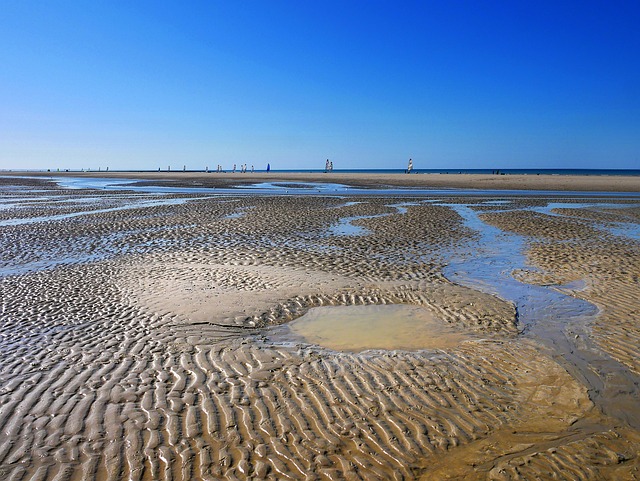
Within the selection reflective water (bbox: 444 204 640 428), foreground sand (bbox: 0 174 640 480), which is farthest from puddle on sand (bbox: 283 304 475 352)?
reflective water (bbox: 444 204 640 428)

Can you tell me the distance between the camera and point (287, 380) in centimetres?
585

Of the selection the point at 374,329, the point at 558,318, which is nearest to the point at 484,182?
the point at 558,318

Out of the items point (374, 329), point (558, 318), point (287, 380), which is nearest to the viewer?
point (287, 380)

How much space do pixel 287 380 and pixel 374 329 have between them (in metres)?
2.44

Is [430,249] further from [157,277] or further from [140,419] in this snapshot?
[140,419]

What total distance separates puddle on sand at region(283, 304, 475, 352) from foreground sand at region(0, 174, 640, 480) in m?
0.26

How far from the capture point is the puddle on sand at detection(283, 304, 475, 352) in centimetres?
714

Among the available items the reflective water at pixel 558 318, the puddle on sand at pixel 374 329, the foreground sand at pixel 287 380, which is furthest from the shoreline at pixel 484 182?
the puddle on sand at pixel 374 329

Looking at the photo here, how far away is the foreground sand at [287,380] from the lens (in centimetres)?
428

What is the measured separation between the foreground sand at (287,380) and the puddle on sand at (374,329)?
0.84 ft

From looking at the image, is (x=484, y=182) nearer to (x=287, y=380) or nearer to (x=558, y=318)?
(x=558, y=318)

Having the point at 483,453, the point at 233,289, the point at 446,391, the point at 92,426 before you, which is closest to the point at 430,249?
the point at 233,289

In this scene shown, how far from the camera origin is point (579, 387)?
5.71 metres

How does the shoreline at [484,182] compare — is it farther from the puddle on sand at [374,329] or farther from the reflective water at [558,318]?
the puddle on sand at [374,329]
